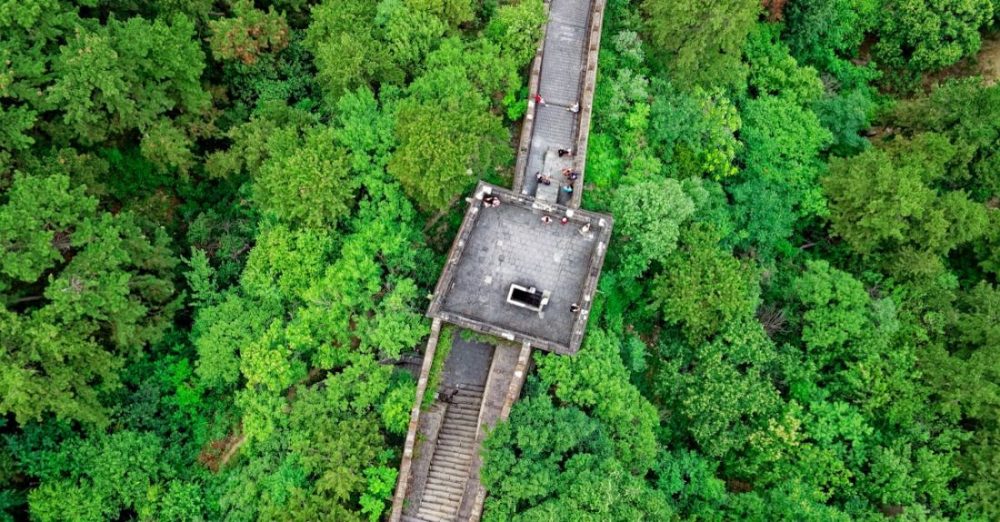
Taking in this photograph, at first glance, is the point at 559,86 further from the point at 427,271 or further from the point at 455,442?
the point at 455,442

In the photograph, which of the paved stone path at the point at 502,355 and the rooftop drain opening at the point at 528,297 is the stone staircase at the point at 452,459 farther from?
the rooftop drain opening at the point at 528,297

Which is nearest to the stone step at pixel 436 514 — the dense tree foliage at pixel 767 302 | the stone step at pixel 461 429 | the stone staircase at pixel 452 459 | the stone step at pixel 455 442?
the stone staircase at pixel 452 459

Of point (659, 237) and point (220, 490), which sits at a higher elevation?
point (659, 237)

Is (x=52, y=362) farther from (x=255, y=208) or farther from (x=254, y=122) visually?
(x=254, y=122)

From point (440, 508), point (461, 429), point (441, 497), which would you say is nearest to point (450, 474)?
point (441, 497)

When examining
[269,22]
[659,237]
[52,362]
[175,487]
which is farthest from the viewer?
[269,22]

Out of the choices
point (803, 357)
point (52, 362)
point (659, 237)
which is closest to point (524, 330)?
point (659, 237)
